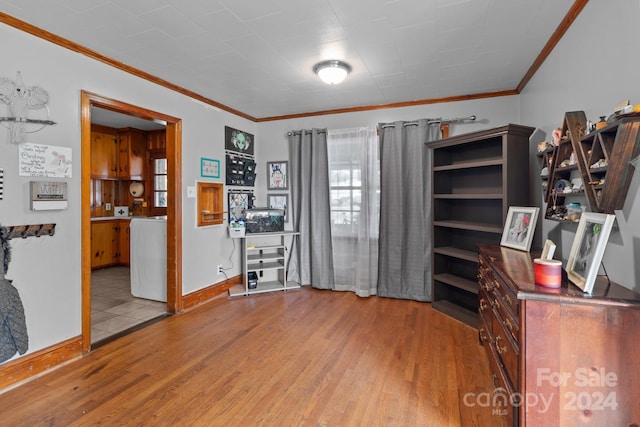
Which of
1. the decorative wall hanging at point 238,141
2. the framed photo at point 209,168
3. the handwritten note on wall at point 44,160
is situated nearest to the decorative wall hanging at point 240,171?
the decorative wall hanging at point 238,141

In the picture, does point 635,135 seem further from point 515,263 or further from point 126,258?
point 126,258

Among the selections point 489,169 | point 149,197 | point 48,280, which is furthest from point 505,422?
point 149,197

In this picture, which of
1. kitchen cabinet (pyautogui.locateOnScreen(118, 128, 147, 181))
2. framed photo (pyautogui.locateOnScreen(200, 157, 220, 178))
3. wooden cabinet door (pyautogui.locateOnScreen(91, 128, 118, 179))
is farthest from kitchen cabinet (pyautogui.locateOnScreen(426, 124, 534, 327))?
wooden cabinet door (pyautogui.locateOnScreen(91, 128, 118, 179))

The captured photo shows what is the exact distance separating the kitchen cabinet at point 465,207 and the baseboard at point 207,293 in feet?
8.29

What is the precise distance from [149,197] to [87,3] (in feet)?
13.7

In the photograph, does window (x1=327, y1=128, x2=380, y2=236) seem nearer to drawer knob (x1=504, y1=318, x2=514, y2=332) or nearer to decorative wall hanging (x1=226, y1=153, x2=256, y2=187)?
decorative wall hanging (x1=226, y1=153, x2=256, y2=187)

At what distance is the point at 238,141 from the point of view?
4.16 metres

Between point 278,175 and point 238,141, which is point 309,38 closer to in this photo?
point 238,141

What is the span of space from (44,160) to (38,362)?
1.42 metres

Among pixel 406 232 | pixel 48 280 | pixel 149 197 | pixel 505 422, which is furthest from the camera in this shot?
pixel 149 197

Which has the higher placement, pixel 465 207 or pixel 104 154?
pixel 104 154

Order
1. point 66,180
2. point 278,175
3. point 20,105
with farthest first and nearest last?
point 278,175 → point 66,180 → point 20,105

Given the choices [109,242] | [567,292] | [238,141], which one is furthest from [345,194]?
[109,242]

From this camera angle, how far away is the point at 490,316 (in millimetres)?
2074
